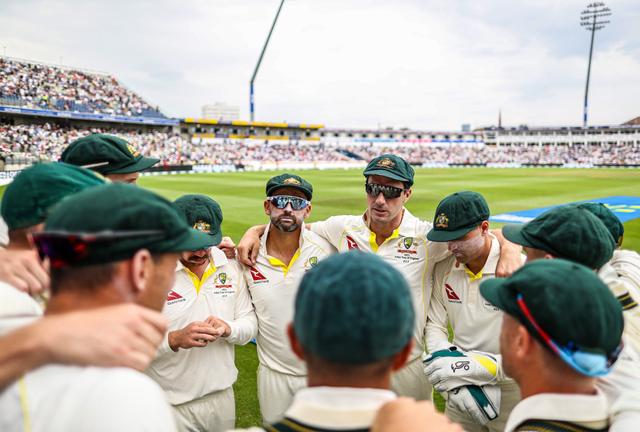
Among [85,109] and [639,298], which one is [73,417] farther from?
[85,109]

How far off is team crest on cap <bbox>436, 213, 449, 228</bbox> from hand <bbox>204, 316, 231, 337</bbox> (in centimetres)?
168

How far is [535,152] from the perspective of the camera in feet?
257

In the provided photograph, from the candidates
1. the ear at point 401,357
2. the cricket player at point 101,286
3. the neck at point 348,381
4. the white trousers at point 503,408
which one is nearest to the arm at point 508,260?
the white trousers at point 503,408

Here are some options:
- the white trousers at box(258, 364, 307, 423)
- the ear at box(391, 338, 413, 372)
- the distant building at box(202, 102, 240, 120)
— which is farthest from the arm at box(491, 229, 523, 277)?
the distant building at box(202, 102, 240, 120)

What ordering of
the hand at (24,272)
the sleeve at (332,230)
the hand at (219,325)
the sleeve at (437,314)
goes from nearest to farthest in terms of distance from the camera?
the hand at (24,272)
the hand at (219,325)
the sleeve at (437,314)
the sleeve at (332,230)

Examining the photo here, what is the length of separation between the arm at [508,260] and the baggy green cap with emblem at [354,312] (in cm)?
204

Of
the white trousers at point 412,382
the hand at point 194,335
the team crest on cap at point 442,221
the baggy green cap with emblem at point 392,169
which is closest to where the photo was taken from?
the hand at point 194,335

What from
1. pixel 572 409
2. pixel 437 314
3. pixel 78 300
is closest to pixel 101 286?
pixel 78 300

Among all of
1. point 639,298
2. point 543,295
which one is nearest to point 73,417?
point 543,295

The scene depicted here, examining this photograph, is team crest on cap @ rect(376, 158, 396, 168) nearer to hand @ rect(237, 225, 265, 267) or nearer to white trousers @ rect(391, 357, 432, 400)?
hand @ rect(237, 225, 265, 267)

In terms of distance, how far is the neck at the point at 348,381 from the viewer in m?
1.22

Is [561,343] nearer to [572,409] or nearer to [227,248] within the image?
[572,409]

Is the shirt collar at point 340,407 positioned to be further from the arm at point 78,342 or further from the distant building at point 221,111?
the distant building at point 221,111

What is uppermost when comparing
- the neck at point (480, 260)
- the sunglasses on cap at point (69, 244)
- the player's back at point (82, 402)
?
the sunglasses on cap at point (69, 244)
